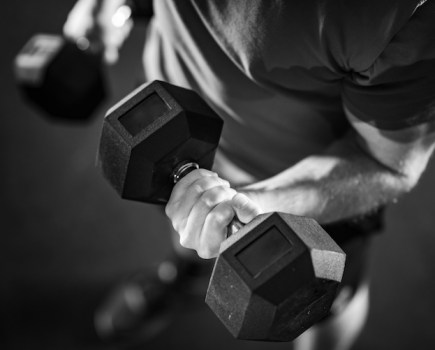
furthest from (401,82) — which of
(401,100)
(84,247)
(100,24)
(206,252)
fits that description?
(84,247)

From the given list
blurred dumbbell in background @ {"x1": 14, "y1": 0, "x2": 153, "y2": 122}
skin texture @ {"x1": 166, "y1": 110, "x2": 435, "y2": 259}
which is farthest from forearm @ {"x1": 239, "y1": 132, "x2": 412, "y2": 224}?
blurred dumbbell in background @ {"x1": 14, "y1": 0, "x2": 153, "y2": 122}

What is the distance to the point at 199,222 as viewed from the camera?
1.80 ft

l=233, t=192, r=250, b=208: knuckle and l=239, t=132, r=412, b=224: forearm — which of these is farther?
l=239, t=132, r=412, b=224: forearm

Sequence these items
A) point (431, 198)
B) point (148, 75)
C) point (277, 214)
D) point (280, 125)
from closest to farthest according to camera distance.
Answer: point (277, 214) < point (280, 125) < point (148, 75) < point (431, 198)

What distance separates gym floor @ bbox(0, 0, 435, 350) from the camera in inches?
49.4

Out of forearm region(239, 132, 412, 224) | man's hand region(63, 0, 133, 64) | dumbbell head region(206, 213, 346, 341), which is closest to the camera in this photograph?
dumbbell head region(206, 213, 346, 341)

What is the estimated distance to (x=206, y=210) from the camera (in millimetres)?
547

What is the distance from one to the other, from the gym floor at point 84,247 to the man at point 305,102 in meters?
0.52

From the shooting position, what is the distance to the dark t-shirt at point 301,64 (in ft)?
1.70

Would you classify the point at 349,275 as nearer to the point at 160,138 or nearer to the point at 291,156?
the point at 291,156

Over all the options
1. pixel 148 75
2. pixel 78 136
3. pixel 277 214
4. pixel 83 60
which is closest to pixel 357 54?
pixel 277 214

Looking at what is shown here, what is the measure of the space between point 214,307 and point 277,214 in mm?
108

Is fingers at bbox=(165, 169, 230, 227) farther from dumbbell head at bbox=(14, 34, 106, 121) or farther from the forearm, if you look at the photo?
dumbbell head at bbox=(14, 34, 106, 121)

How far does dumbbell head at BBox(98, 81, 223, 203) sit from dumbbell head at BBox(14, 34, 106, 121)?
374 millimetres
